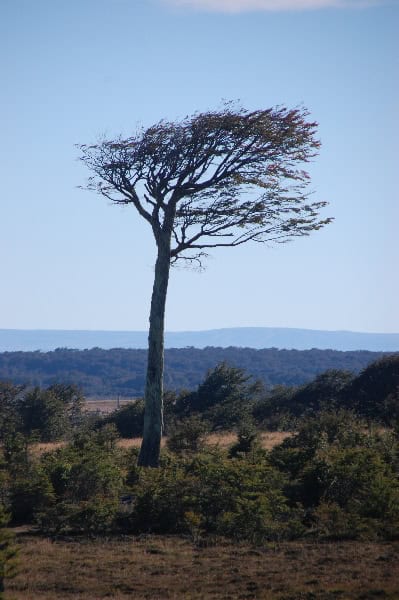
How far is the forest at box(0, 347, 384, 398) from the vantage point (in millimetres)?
123625

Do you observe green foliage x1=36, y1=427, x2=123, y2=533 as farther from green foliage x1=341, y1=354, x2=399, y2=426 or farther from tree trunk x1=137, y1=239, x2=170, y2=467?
green foliage x1=341, y1=354, x2=399, y2=426

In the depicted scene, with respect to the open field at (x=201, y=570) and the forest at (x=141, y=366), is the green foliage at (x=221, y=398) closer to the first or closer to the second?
the open field at (x=201, y=570)

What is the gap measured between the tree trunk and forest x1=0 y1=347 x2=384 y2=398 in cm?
8983

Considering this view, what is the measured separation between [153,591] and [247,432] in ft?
33.6

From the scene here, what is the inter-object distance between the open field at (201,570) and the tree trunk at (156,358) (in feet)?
21.8

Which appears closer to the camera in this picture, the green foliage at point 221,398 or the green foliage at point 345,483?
the green foliage at point 345,483

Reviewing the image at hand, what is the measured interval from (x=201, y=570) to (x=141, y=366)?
471 feet

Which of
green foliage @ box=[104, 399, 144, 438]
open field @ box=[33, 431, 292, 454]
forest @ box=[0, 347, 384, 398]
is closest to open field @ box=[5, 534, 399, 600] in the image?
open field @ box=[33, 431, 292, 454]

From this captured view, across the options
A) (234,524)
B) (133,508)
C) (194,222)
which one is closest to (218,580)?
(234,524)

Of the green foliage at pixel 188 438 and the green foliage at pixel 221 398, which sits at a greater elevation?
the green foliage at pixel 221 398

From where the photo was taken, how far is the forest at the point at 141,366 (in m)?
124

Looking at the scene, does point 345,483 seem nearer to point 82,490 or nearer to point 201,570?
point 201,570

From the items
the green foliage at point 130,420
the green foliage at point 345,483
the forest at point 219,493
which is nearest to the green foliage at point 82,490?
the forest at point 219,493

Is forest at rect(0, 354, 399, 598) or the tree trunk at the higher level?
the tree trunk
